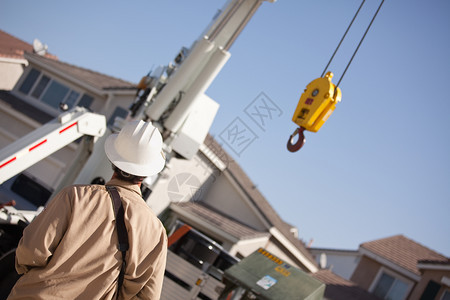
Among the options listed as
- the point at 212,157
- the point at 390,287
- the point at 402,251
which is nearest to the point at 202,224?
the point at 212,157

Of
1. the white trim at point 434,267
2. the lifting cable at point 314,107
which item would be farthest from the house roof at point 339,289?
the lifting cable at point 314,107

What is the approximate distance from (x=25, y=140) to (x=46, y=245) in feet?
13.9

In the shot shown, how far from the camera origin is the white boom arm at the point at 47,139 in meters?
6.41

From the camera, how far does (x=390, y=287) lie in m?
26.2

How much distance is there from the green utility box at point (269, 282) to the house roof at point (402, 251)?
20.7 m

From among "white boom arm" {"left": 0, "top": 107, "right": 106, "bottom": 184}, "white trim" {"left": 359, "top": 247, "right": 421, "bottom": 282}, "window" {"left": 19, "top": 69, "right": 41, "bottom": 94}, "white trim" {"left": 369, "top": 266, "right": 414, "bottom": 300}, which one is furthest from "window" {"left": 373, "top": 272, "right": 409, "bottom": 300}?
"white boom arm" {"left": 0, "top": 107, "right": 106, "bottom": 184}

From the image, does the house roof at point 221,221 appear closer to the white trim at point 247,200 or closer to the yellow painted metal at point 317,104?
the white trim at point 247,200

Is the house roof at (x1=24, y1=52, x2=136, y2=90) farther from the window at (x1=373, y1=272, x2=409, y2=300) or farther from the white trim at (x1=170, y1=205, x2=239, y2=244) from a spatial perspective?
the window at (x1=373, y1=272, x2=409, y2=300)

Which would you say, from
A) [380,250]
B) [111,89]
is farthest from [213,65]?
[380,250]

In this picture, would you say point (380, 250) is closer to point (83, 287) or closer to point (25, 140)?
point (25, 140)

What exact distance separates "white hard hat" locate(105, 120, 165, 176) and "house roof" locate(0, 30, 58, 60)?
26.0 m

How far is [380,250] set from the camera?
27.5 meters

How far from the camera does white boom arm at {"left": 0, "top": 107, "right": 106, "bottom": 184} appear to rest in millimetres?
6414

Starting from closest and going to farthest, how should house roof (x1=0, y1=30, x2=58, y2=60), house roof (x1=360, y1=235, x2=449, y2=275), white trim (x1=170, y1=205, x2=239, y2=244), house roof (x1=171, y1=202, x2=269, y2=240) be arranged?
white trim (x1=170, y1=205, x2=239, y2=244)
house roof (x1=171, y1=202, x2=269, y2=240)
house roof (x1=360, y1=235, x2=449, y2=275)
house roof (x1=0, y1=30, x2=58, y2=60)
